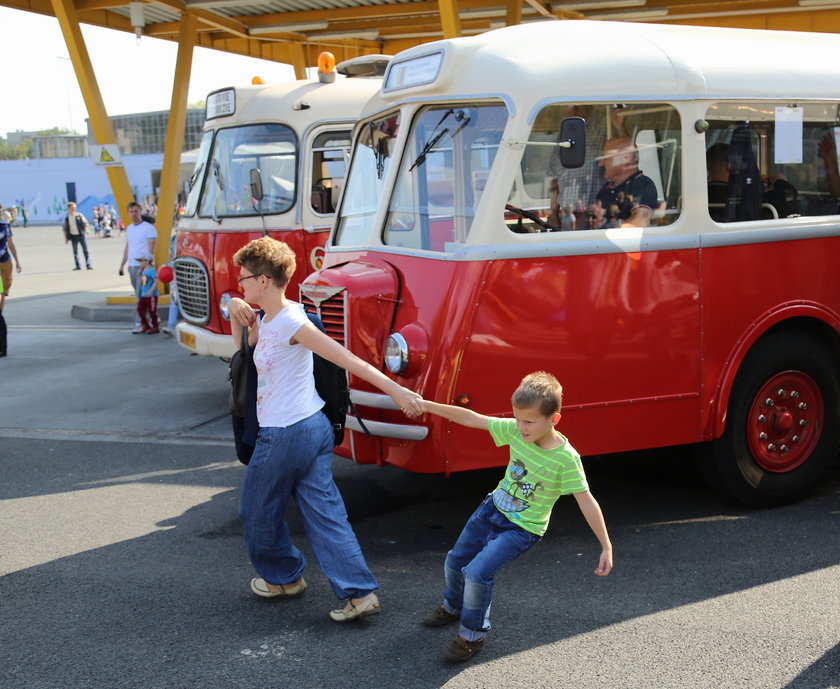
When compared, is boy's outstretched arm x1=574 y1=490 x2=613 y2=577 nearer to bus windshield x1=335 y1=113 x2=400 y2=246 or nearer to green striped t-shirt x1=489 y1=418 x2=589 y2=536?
green striped t-shirt x1=489 y1=418 x2=589 y2=536

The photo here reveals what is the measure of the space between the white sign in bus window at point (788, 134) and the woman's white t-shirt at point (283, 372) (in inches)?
125

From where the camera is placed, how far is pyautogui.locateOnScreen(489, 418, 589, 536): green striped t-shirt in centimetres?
402

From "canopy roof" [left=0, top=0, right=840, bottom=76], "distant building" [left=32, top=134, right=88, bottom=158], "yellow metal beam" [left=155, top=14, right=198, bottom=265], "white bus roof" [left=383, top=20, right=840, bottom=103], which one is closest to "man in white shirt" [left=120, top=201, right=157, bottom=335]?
"yellow metal beam" [left=155, top=14, right=198, bottom=265]

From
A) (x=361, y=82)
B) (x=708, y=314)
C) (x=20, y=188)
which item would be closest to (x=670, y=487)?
(x=708, y=314)

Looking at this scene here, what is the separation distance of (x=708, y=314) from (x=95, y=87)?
43.5 feet

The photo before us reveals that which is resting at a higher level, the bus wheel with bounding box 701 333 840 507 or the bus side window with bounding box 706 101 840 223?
the bus side window with bounding box 706 101 840 223

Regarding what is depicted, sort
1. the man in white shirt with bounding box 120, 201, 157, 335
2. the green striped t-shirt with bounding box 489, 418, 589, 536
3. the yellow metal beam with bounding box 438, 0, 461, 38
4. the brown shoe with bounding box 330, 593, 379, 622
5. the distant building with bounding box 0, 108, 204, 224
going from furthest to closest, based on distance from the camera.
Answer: the distant building with bounding box 0, 108, 204, 224 → the man in white shirt with bounding box 120, 201, 157, 335 → the yellow metal beam with bounding box 438, 0, 461, 38 → the brown shoe with bounding box 330, 593, 379, 622 → the green striped t-shirt with bounding box 489, 418, 589, 536

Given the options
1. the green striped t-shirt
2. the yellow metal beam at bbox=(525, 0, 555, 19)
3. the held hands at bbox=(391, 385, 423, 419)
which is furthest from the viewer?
the yellow metal beam at bbox=(525, 0, 555, 19)

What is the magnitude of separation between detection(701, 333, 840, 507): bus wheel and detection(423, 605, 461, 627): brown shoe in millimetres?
2142

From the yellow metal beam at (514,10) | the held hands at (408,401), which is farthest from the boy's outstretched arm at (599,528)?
the yellow metal beam at (514,10)

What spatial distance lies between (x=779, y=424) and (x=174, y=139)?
13.0 metres

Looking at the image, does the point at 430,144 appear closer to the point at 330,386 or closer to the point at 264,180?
the point at 330,386

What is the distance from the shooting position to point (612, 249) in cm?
539

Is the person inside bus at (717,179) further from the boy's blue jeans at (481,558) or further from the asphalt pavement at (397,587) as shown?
the boy's blue jeans at (481,558)
